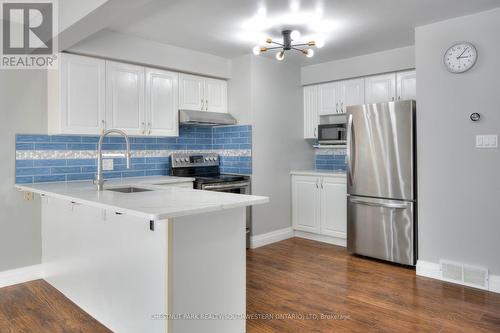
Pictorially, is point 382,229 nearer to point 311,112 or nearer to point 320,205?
point 320,205

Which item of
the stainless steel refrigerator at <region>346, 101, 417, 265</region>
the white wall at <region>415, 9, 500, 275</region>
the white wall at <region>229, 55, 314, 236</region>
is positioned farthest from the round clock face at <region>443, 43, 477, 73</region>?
the white wall at <region>229, 55, 314, 236</region>

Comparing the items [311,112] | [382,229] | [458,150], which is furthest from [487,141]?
[311,112]

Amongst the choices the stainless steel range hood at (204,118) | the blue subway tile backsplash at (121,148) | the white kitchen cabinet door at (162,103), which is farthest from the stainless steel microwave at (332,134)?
the white kitchen cabinet door at (162,103)

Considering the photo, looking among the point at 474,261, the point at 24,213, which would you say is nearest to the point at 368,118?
the point at 474,261

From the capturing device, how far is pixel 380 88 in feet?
14.6

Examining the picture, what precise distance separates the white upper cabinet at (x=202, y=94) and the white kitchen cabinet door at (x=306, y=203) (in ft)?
4.69

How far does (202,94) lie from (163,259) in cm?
296

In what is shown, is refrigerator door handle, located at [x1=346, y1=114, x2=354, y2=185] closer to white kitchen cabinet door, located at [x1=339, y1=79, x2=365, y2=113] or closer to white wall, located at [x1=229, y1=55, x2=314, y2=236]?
white kitchen cabinet door, located at [x1=339, y1=79, x2=365, y2=113]

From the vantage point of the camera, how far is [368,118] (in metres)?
3.90

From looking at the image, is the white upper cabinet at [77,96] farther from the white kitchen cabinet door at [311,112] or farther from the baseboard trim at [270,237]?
the white kitchen cabinet door at [311,112]

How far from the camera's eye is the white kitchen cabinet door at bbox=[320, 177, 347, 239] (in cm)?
448

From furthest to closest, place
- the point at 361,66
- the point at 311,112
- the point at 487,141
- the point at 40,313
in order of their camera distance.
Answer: the point at 311,112
the point at 361,66
the point at 487,141
the point at 40,313

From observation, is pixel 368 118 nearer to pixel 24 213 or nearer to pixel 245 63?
pixel 245 63

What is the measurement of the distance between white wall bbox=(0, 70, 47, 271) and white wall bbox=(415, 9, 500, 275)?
366 centimetres
